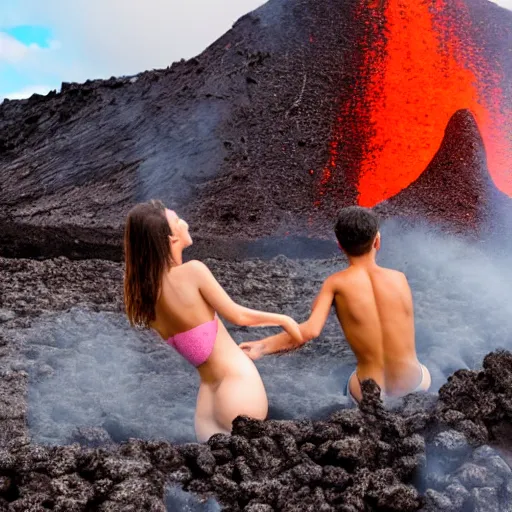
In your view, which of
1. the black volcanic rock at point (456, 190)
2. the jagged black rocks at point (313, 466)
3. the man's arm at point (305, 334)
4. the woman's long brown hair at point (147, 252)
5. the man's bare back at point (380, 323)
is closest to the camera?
the jagged black rocks at point (313, 466)

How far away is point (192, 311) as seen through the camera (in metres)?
3.35

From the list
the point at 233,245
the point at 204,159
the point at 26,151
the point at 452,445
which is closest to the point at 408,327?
the point at 452,445

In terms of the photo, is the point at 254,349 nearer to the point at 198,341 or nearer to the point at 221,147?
the point at 198,341

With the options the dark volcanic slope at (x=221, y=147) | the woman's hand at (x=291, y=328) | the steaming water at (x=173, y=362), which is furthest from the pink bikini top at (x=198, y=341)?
the dark volcanic slope at (x=221, y=147)

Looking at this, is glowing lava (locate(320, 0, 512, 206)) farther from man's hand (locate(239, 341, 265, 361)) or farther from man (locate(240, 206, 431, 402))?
man's hand (locate(239, 341, 265, 361))

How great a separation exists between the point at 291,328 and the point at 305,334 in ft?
0.44

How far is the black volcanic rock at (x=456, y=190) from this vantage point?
973 centimetres

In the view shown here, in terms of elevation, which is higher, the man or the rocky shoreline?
the man

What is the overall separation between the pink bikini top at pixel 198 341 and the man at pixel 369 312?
0.87 feet

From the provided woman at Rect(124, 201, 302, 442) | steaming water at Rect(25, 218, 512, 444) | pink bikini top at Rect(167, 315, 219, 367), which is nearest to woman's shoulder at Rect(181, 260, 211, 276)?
woman at Rect(124, 201, 302, 442)

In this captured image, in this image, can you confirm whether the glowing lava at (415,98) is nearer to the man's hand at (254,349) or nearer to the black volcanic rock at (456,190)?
the black volcanic rock at (456,190)

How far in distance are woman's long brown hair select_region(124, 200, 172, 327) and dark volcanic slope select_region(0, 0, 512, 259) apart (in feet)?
22.2

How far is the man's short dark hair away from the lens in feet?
11.6

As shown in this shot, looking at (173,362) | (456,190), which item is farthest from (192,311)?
(456,190)
